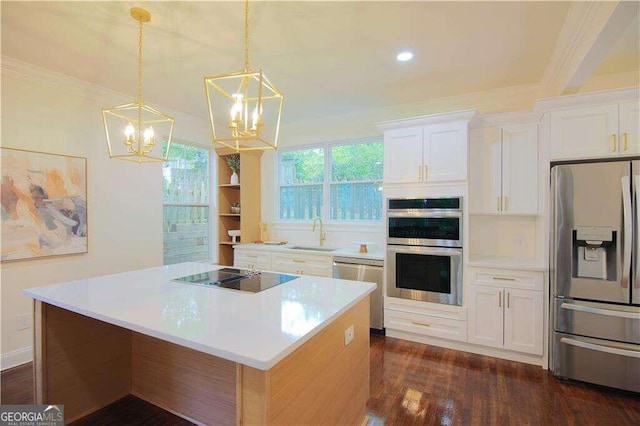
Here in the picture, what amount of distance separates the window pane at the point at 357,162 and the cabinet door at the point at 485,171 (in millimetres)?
1183

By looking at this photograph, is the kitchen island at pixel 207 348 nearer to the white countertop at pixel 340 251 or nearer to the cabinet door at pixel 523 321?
the white countertop at pixel 340 251

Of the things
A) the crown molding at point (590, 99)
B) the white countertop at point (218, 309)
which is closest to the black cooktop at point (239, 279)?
the white countertop at point (218, 309)

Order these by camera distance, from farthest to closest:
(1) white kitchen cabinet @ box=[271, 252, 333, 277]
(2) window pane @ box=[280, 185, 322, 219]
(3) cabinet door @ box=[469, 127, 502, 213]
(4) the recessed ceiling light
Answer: (2) window pane @ box=[280, 185, 322, 219] → (1) white kitchen cabinet @ box=[271, 252, 333, 277] → (3) cabinet door @ box=[469, 127, 502, 213] → (4) the recessed ceiling light

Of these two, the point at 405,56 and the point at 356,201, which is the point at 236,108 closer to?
the point at 405,56

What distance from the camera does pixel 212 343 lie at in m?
1.12

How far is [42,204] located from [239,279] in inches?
88.6

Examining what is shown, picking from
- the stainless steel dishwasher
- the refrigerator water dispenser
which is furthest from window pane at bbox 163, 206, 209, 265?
the refrigerator water dispenser

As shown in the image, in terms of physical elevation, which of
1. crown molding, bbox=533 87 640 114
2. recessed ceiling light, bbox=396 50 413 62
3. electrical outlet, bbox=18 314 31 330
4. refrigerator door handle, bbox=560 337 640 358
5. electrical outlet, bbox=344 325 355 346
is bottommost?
refrigerator door handle, bbox=560 337 640 358

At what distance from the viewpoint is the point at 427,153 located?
10.6ft

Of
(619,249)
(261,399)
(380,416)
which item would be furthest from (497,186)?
(261,399)

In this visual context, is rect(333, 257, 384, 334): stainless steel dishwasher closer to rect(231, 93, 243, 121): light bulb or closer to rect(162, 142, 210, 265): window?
rect(162, 142, 210, 265): window

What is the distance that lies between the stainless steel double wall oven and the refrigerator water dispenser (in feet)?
2.96

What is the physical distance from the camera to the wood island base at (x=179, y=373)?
1.35 m

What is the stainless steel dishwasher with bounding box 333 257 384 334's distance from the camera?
3480 mm
